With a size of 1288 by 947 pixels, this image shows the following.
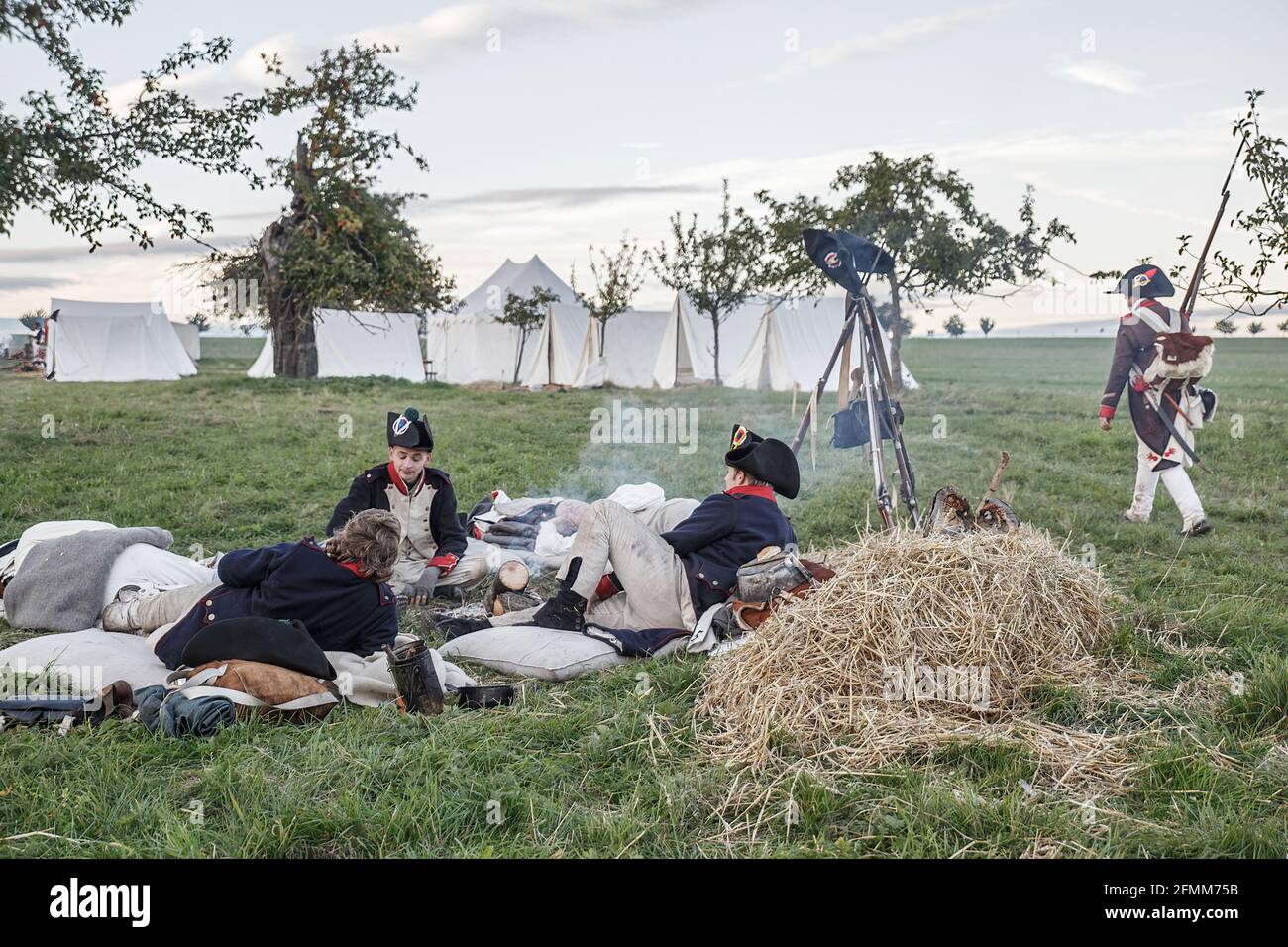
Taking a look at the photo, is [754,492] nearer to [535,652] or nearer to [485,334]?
[535,652]

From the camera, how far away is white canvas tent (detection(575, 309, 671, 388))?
22.9 meters

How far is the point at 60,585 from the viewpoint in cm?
460

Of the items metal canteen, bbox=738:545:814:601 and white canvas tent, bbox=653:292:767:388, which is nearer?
metal canteen, bbox=738:545:814:601

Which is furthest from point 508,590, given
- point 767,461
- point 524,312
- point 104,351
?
point 104,351

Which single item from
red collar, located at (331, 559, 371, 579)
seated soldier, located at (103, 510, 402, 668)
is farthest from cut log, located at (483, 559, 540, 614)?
red collar, located at (331, 559, 371, 579)

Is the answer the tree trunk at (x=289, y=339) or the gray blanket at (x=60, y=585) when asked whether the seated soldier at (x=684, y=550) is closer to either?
the gray blanket at (x=60, y=585)

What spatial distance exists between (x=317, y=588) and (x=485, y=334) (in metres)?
21.9

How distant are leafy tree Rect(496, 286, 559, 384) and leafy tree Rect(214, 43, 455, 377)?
506 centimetres

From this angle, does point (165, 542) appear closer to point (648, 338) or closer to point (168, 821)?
point (168, 821)

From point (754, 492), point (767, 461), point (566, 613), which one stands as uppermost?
point (767, 461)

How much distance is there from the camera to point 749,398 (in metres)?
18.5

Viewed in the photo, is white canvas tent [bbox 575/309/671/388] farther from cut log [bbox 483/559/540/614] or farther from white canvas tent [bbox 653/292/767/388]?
cut log [bbox 483/559/540/614]
